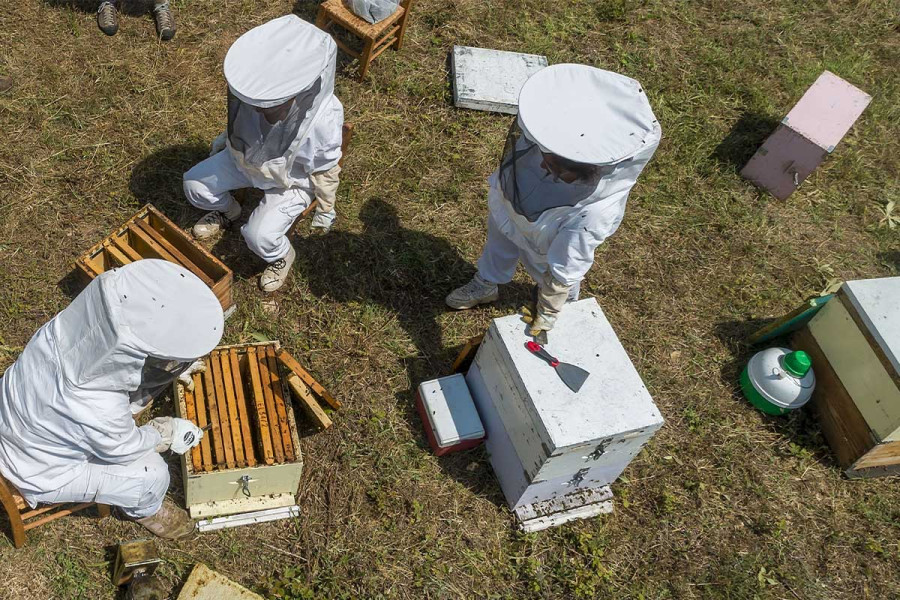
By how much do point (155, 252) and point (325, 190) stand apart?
96cm

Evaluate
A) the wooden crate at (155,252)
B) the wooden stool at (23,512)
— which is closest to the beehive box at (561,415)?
the wooden crate at (155,252)

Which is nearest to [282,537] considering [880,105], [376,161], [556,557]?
[556,557]

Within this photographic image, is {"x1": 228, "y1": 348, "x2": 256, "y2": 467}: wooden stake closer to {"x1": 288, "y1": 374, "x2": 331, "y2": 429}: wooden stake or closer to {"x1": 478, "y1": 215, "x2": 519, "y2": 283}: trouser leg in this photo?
{"x1": 288, "y1": 374, "x2": 331, "y2": 429}: wooden stake

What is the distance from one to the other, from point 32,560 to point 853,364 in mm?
4179

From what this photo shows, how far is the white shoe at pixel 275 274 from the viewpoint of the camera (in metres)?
4.12

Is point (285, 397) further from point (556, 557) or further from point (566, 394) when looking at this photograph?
point (556, 557)

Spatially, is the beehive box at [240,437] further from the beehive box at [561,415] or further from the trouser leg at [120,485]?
the beehive box at [561,415]

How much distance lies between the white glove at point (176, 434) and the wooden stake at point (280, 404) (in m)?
0.39

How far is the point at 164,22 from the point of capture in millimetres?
5223

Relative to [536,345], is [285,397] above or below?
below

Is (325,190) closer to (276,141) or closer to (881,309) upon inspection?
(276,141)

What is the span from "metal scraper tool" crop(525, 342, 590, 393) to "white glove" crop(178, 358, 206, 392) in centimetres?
155

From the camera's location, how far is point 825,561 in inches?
149

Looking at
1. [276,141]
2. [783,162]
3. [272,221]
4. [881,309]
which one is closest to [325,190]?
[272,221]
